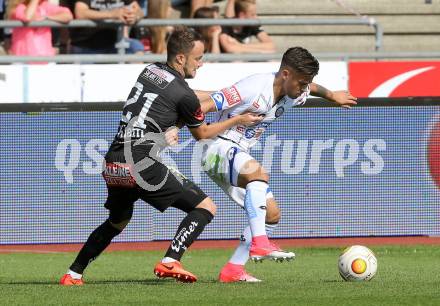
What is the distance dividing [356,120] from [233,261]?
16.6 feet

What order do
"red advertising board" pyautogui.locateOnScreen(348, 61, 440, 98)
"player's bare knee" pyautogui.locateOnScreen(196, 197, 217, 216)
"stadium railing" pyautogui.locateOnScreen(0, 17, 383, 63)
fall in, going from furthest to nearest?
"red advertising board" pyautogui.locateOnScreen(348, 61, 440, 98) < "stadium railing" pyautogui.locateOnScreen(0, 17, 383, 63) < "player's bare knee" pyautogui.locateOnScreen(196, 197, 217, 216)

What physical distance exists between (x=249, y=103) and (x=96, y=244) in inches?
69.8

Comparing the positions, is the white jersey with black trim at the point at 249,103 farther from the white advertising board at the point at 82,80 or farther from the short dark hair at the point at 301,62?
the white advertising board at the point at 82,80

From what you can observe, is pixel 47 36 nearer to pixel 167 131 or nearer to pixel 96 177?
pixel 96 177

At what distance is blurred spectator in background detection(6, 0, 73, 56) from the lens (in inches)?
596

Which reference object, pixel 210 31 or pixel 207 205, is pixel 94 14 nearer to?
pixel 210 31

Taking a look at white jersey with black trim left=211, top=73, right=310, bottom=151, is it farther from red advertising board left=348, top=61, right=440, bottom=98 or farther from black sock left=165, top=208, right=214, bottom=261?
red advertising board left=348, top=61, right=440, bottom=98

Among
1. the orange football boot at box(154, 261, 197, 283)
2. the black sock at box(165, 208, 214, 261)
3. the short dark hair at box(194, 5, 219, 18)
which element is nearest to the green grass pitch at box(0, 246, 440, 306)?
the orange football boot at box(154, 261, 197, 283)

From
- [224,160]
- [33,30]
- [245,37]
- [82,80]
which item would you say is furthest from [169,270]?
[245,37]

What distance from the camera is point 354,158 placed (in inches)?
559

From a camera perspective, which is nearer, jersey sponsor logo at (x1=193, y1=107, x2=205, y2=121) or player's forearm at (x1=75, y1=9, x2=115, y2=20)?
jersey sponsor logo at (x1=193, y1=107, x2=205, y2=121)

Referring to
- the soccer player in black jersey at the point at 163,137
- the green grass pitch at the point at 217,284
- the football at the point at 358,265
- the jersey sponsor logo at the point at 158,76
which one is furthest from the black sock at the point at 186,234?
the football at the point at 358,265

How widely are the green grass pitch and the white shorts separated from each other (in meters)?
0.91

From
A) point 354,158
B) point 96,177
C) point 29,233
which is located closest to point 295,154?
point 354,158
